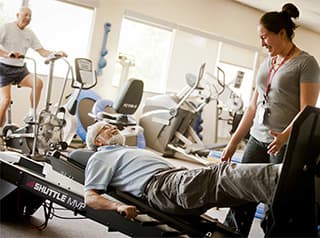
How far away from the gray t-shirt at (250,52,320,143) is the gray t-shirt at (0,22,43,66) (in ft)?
9.95

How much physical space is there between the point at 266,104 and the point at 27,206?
159cm

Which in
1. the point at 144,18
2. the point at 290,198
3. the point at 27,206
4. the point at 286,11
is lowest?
the point at 27,206

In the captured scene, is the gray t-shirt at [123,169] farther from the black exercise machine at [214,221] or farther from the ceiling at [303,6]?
the ceiling at [303,6]

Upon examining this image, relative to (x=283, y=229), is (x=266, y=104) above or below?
above

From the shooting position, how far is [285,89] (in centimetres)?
220

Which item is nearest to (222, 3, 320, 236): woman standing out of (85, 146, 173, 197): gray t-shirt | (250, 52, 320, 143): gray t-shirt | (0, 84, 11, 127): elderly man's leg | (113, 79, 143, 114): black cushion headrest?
(250, 52, 320, 143): gray t-shirt

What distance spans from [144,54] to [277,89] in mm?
5290

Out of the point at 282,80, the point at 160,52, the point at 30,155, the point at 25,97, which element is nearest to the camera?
the point at 282,80

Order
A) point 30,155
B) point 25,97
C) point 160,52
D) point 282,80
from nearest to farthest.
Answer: point 282,80, point 30,155, point 25,97, point 160,52

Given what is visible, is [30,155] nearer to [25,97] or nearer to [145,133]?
[25,97]

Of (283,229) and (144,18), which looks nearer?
(283,229)

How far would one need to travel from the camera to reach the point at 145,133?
675 centimetres

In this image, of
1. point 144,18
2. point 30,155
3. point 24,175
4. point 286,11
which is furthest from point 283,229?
point 144,18

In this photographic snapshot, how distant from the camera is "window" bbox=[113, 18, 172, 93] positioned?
701 cm
